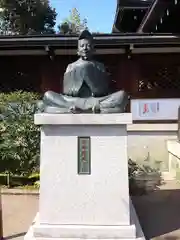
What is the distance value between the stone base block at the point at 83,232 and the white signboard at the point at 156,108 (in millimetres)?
5703

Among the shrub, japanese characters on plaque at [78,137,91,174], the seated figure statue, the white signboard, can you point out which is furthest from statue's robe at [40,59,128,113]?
the white signboard

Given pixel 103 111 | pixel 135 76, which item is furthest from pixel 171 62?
pixel 103 111

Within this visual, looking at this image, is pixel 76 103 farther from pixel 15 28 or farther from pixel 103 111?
Result: pixel 15 28

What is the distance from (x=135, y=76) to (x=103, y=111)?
20.5 feet

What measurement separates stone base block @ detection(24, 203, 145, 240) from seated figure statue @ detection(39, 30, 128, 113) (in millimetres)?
1427

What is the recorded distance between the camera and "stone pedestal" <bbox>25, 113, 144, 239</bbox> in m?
4.35

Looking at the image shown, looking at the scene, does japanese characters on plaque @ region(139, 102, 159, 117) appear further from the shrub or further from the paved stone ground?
the shrub

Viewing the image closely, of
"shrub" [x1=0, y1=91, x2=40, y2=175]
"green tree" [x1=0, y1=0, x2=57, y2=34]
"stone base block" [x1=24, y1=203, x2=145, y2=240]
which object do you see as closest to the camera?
"stone base block" [x1=24, y1=203, x2=145, y2=240]

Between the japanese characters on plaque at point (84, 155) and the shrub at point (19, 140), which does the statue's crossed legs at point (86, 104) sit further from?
the shrub at point (19, 140)

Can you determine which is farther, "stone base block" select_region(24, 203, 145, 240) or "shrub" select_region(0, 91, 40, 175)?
"shrub" select_region(0, 91, 40, 175)

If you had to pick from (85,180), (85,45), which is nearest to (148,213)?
(85,180)

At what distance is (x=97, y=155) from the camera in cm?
438

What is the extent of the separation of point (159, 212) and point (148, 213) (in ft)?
0.66

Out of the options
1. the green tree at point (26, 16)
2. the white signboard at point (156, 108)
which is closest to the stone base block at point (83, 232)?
the white signboard at point (156, 108)
